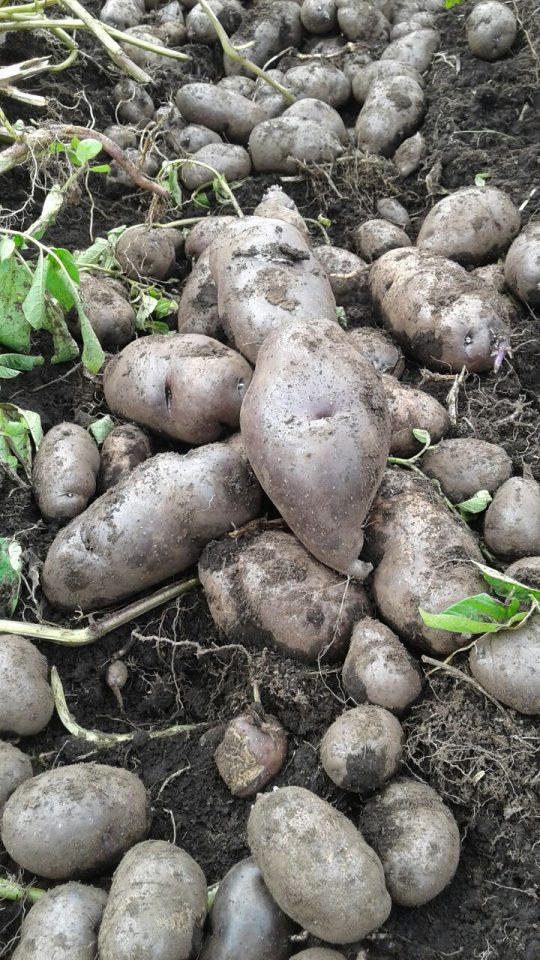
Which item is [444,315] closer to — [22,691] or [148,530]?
[148,530]

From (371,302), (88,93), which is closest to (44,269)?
(371,302)

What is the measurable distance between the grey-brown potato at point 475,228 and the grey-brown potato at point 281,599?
5.04 feet

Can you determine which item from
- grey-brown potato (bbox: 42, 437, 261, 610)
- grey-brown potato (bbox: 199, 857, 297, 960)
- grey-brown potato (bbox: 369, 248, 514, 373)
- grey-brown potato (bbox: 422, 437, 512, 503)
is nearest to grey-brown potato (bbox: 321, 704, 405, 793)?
grey-brown potato (bbox: 199, 857, 297, 960)

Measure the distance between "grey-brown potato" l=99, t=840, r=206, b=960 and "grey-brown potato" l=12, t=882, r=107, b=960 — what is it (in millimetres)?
47

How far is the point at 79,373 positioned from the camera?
9.25 ft

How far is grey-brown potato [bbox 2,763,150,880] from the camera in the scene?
5.46 ft

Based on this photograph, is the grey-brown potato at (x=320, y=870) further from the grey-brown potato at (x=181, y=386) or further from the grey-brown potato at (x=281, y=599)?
the grey-brown potato at (x=181, y=386)

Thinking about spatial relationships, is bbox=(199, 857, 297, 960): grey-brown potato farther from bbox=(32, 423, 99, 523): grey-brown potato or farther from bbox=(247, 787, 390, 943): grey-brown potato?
bbox=(32, 423, 99, 523): grey-brown potato

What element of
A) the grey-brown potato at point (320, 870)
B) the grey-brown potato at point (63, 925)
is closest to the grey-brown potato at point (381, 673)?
the grey-brown potato at point (320, 870)

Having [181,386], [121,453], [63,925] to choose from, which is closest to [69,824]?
[63,925]

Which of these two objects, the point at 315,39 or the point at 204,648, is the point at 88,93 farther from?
the point at 204,648

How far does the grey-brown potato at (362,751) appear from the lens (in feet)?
5.77

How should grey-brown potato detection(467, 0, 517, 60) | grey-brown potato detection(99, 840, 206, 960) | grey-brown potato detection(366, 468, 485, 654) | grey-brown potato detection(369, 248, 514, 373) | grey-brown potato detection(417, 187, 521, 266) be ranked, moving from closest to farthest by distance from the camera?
grey-brown potato detection(99, 840, 206, 960), grey-brown potato detection(366, 468, 485, 654), grey-brown potato detection(369, 248, 514, 373), grey-brown potato detection(417, 187, 521, 266), grey-brown potato detection(467, 0, 517, 60)

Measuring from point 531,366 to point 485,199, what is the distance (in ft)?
2.75
